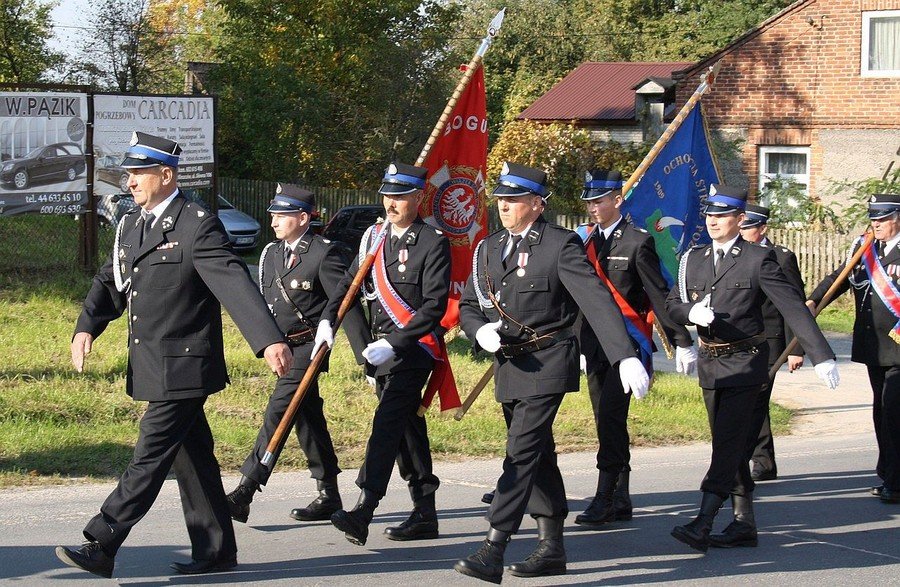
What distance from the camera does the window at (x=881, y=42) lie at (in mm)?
24203

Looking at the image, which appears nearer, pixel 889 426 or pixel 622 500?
pixel 622 500

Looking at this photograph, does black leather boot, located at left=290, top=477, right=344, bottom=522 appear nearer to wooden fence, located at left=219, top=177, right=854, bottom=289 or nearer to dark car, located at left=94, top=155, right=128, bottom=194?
dark car, located at left=94, top=155, right=128, bottom=194

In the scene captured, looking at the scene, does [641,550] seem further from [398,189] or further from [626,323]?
[398,189]

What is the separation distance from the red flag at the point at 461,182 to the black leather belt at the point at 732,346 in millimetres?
2048

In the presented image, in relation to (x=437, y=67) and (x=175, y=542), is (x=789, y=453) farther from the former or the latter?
(x=437, y=67)

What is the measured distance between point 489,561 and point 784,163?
2130 centimetres

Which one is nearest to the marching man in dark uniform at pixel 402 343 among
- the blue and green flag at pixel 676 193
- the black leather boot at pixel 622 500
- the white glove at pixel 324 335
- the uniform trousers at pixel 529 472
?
the white glove at pixel 324 335

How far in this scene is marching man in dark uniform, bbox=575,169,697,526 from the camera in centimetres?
746

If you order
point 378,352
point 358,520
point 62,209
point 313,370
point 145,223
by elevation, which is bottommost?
point 358,520

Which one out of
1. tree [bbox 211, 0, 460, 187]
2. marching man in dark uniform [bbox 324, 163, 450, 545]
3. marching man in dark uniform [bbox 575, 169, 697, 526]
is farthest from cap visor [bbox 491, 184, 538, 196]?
tree [bbox 211, 0, 460, 187]

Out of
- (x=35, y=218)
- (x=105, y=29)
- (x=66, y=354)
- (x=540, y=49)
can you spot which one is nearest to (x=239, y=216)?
(x=105, y=29)

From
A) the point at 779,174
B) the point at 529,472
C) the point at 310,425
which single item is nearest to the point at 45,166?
the point at 310,425

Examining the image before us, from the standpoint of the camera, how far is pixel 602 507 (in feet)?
24.2

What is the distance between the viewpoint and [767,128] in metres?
25.4
